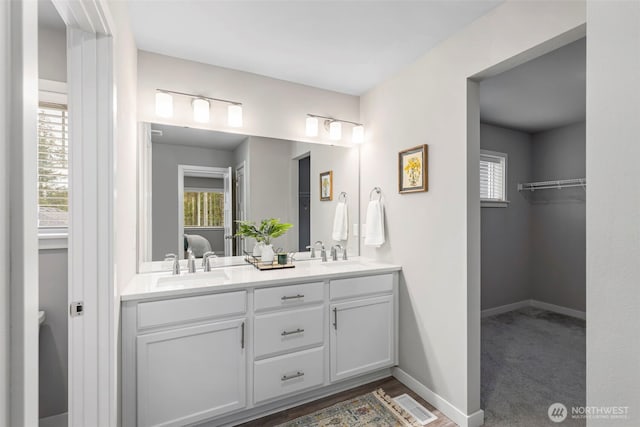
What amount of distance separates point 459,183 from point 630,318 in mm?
1363

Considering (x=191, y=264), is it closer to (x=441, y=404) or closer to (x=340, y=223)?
(x=340, y=223)

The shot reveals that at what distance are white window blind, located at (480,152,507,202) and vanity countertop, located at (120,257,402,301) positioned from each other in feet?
7.21

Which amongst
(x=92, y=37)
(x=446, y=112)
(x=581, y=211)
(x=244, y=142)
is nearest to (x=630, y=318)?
(x=446, y=112)

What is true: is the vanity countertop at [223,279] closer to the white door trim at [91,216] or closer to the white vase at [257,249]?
the white vase at [257,249]

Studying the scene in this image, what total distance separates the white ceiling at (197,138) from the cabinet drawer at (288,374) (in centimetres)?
162

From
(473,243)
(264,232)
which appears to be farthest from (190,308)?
(473,243)

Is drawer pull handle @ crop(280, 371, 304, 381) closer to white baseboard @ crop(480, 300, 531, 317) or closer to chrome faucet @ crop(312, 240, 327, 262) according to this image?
chrome faucet @ crop(312, 240, 327, 262)

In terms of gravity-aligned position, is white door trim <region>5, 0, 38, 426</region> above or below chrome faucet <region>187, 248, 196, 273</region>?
above

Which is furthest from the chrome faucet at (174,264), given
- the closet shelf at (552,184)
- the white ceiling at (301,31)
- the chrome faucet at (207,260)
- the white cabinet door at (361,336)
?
the closet shelf at (552,184)

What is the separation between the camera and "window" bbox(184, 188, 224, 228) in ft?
7.69

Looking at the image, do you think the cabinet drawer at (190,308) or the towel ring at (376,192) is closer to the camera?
the cabinet drawer at (190,308)

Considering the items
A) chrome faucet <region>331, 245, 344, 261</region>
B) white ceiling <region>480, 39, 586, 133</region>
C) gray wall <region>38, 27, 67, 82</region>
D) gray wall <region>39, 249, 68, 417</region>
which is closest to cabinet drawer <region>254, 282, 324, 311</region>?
chrome faucet <region>331, 245, 344, 261</region>

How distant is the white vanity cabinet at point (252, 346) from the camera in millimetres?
1648

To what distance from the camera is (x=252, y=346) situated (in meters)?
1.90
